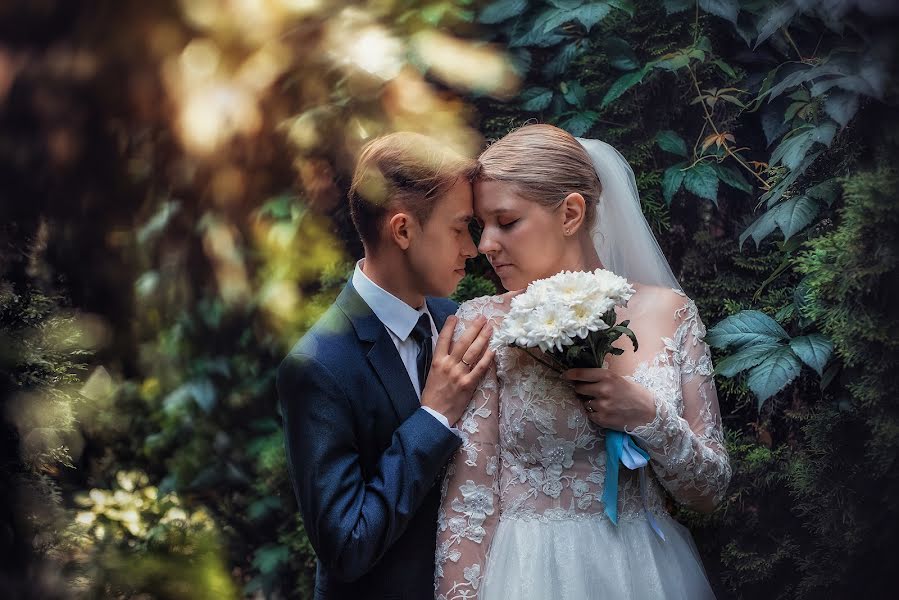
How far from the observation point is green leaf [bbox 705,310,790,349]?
1.75 m

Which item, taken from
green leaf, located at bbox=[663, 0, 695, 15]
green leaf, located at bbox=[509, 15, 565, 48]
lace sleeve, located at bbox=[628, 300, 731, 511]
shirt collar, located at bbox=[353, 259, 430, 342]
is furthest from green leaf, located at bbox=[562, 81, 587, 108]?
shirt collar, located at bbox=[353, 259, 430, 342]

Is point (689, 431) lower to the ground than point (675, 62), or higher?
lower

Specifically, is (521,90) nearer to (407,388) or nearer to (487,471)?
(407,388)

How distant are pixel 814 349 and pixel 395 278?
0.86 metres

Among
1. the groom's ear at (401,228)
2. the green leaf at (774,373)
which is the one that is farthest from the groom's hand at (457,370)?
the green leaf at (774,373)

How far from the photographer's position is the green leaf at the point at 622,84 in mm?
1871

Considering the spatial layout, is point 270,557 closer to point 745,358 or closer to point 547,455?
point 547,455

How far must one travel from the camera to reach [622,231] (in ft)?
5.53

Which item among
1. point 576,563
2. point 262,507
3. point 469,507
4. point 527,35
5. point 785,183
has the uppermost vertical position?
point 527,35

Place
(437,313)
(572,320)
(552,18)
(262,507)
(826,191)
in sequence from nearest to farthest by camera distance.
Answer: (572,320)
(826,191)
(437,313)
(552,18)
(262,507)

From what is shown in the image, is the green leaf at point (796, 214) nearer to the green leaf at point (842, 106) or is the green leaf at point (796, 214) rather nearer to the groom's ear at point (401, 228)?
the green leaf at point (842, 106)

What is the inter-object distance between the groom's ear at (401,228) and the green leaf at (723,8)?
2.73ft

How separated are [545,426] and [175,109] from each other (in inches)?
35.0

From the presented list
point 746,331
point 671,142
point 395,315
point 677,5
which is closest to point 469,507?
point 395,315
